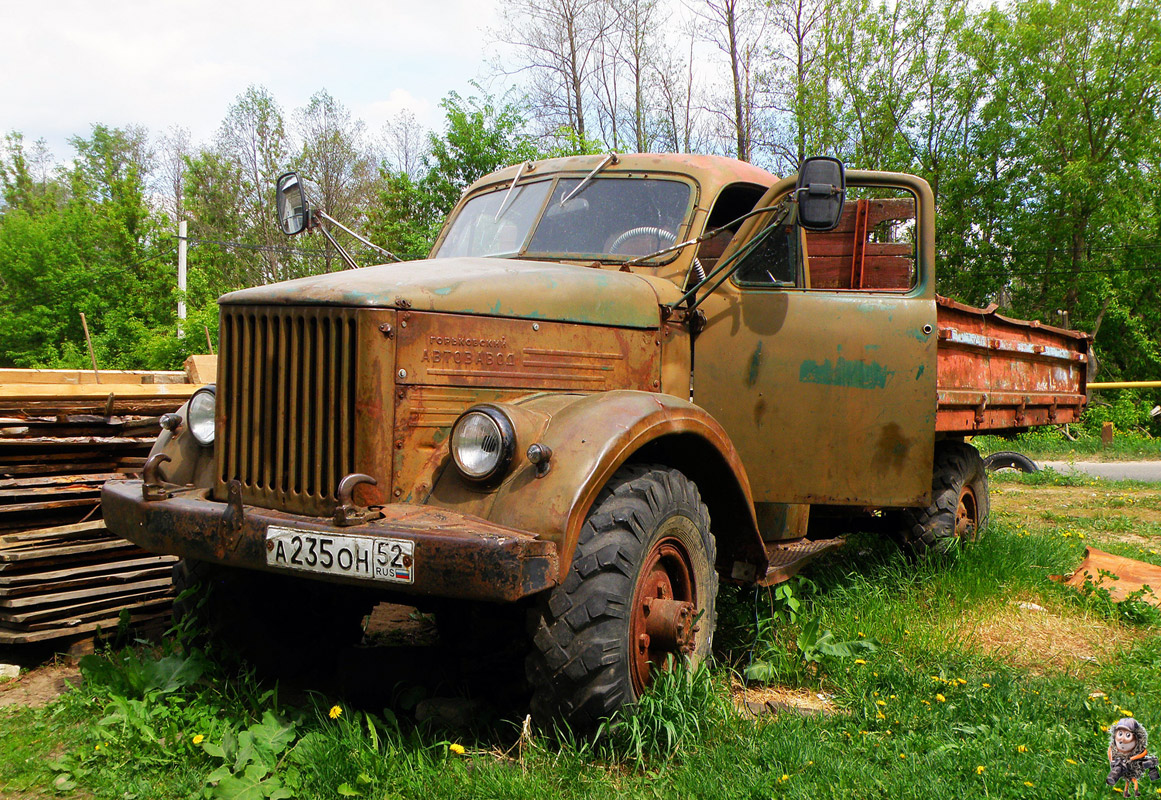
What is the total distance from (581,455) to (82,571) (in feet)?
9.97

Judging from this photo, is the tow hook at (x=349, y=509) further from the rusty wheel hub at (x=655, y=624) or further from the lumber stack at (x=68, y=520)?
the lumber stack at (x=68, y=520)

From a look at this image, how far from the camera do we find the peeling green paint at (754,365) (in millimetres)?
4172

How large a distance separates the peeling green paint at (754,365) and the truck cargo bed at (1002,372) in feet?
3.08

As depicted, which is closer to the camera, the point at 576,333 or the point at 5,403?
the point at 576,333

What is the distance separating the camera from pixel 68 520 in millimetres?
4703

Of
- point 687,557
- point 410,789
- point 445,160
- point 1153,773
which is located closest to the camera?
point 1153,773

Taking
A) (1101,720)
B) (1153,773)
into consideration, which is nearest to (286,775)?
(1153,773)

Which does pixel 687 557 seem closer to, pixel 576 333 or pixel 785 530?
pixel 576 333

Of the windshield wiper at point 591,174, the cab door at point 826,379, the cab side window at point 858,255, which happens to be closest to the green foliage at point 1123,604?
the cab door at point 826,379

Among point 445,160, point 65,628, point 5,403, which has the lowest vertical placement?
point 65,628

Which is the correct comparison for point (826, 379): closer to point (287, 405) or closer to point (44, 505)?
point (287, 405)

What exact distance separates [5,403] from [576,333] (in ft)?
10.2

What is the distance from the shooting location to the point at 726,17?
24594 mm

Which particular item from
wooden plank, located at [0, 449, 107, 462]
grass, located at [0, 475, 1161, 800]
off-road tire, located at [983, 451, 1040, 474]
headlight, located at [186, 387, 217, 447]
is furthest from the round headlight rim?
off-road tire, located at [983, 451, 1040, 474]
